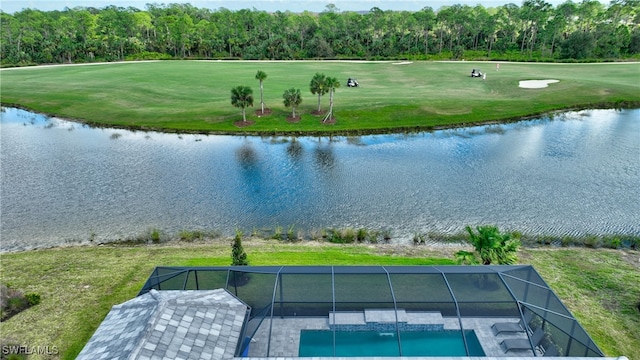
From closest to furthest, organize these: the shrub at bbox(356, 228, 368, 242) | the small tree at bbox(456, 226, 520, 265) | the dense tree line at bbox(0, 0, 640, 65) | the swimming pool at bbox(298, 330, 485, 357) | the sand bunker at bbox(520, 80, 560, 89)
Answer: the swimming pool at bbox(298, 330, 485, 357) → the small tree at bbox(456, 226, 520, 265) → the shrub at bbox(356, 228, 368, 242) → the sand bunker at bbox(520, 80, 560, 89) → the dense tree line at bbox(0, 0, 640, 65)

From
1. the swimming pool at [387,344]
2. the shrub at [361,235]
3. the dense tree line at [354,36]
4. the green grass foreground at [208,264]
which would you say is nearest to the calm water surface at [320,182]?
the shrub at [361,235]

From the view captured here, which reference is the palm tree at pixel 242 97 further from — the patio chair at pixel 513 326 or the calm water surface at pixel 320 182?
the patio chair at pixel 513 326

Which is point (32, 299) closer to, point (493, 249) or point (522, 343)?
point (522, 343)

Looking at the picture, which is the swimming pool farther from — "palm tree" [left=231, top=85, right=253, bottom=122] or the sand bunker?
the sand bunker

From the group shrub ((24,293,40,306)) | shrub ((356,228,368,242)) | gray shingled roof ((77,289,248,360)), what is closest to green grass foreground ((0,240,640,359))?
shrub ((24,293,40,306))

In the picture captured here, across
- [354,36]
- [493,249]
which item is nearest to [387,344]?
[493,249]

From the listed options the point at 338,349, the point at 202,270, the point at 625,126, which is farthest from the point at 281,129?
the point at 625,126

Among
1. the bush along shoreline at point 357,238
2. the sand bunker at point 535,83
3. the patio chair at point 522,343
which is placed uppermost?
the sand bunker at point 535,83
